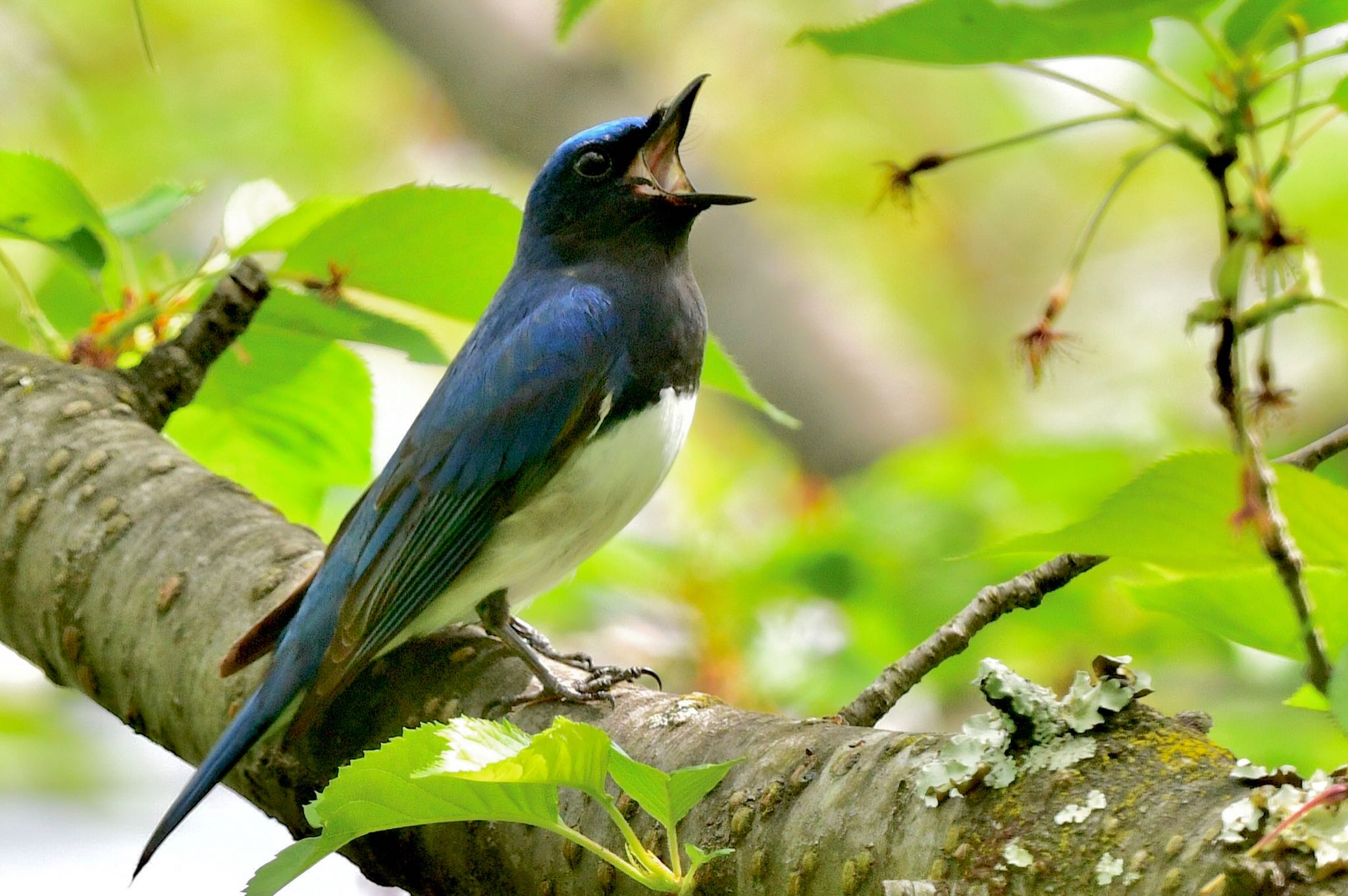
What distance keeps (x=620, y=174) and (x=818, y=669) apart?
5.30ft

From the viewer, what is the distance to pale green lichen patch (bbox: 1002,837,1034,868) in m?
1.50

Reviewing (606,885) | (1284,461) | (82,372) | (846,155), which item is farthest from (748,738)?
(846,155)

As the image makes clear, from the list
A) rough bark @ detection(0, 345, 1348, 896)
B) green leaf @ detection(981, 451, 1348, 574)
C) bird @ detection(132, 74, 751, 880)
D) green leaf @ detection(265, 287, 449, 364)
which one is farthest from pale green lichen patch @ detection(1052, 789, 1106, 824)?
green leaf @ detection(265, 287, 449, 364)

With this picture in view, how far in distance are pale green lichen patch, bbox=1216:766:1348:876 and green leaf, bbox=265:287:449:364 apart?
188cm

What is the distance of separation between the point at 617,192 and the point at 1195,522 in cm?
218

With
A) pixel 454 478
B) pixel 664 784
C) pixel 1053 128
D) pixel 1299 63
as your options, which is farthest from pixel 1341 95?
pixel 454 478

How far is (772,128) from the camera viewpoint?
8867 millimetres

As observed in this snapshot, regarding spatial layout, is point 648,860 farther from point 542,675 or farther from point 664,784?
point 542,675

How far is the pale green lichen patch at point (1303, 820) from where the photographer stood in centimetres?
126

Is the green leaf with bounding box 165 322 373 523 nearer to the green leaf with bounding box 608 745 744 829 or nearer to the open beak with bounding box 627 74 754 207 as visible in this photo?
the open beak with bounding box 627 74 754 207

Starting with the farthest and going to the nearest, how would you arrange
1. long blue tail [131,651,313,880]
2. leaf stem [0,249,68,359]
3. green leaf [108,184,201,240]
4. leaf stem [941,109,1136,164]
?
leaf stem [0,249,68,359] → green leaf [108,184,201,240] → long blue tail [131,651,313,880] → leaf stem [941,109,1136,164]

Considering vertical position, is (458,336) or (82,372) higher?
(458,336)

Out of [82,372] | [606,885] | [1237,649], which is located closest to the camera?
[606,885]

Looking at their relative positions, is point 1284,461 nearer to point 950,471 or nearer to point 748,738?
point 748,738
